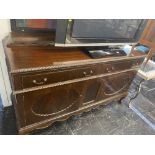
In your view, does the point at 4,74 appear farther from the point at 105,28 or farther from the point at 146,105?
the point at 146,105

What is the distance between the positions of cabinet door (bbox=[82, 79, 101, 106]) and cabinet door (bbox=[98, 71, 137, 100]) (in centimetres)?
6

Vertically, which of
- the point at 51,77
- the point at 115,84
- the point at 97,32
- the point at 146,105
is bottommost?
the point at 146,105

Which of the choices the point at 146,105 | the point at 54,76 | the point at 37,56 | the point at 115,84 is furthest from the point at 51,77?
the point at 146,105

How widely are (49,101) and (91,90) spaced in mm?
419

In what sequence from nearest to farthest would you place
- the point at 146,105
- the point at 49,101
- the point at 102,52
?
the point at 49,101
the point at 102,52
the point at 146,105

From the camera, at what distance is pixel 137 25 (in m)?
1.29

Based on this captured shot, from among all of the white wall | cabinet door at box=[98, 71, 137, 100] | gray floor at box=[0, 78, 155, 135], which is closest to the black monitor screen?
cabinet door at box=[98, 71, 137, 100]

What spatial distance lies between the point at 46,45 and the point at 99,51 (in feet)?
1.41

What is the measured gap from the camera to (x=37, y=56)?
3.20ft

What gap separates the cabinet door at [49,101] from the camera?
988mm

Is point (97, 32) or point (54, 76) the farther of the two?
point (97, 32)
